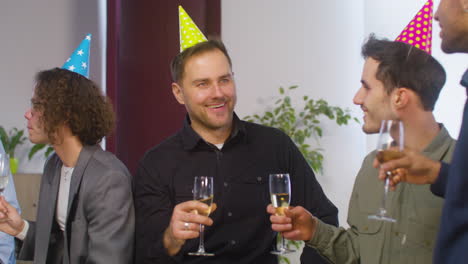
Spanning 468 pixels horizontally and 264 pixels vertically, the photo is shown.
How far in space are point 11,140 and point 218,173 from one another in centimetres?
280

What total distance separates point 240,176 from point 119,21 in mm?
2896

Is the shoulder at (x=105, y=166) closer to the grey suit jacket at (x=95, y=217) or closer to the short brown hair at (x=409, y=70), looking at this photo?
the grey suit jacket at (x=95, y=217)

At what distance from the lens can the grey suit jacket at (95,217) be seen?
88.4 inches

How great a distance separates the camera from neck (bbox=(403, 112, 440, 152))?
186cm

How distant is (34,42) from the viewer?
482cm

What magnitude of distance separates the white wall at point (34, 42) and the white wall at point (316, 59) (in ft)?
4.62

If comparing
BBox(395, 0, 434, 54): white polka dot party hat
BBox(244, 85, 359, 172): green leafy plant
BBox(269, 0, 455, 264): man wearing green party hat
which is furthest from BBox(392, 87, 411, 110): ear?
BBox(244, 85, 359, 172): green leafy plant

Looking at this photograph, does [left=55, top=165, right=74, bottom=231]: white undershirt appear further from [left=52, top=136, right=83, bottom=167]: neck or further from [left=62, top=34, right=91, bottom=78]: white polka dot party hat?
[left=62, top=34, right=91, bottom=78]: white polka dot party hat

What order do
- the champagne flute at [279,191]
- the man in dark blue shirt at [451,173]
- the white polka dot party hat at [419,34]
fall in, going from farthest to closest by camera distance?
the white polka dot party hat at [419,34] → the champagne flute at [279,191] → the man in dark blue shirt at [451,173]

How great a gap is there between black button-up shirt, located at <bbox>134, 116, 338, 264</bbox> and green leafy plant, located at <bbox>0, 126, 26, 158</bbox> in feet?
8.09

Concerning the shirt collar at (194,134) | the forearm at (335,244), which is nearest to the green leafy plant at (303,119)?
the shirt collar at (194,134)

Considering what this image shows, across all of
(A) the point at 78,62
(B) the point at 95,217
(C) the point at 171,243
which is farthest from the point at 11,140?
(C) the point at 171,243

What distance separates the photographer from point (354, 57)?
444cm

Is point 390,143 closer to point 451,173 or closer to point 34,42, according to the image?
point 451,173
